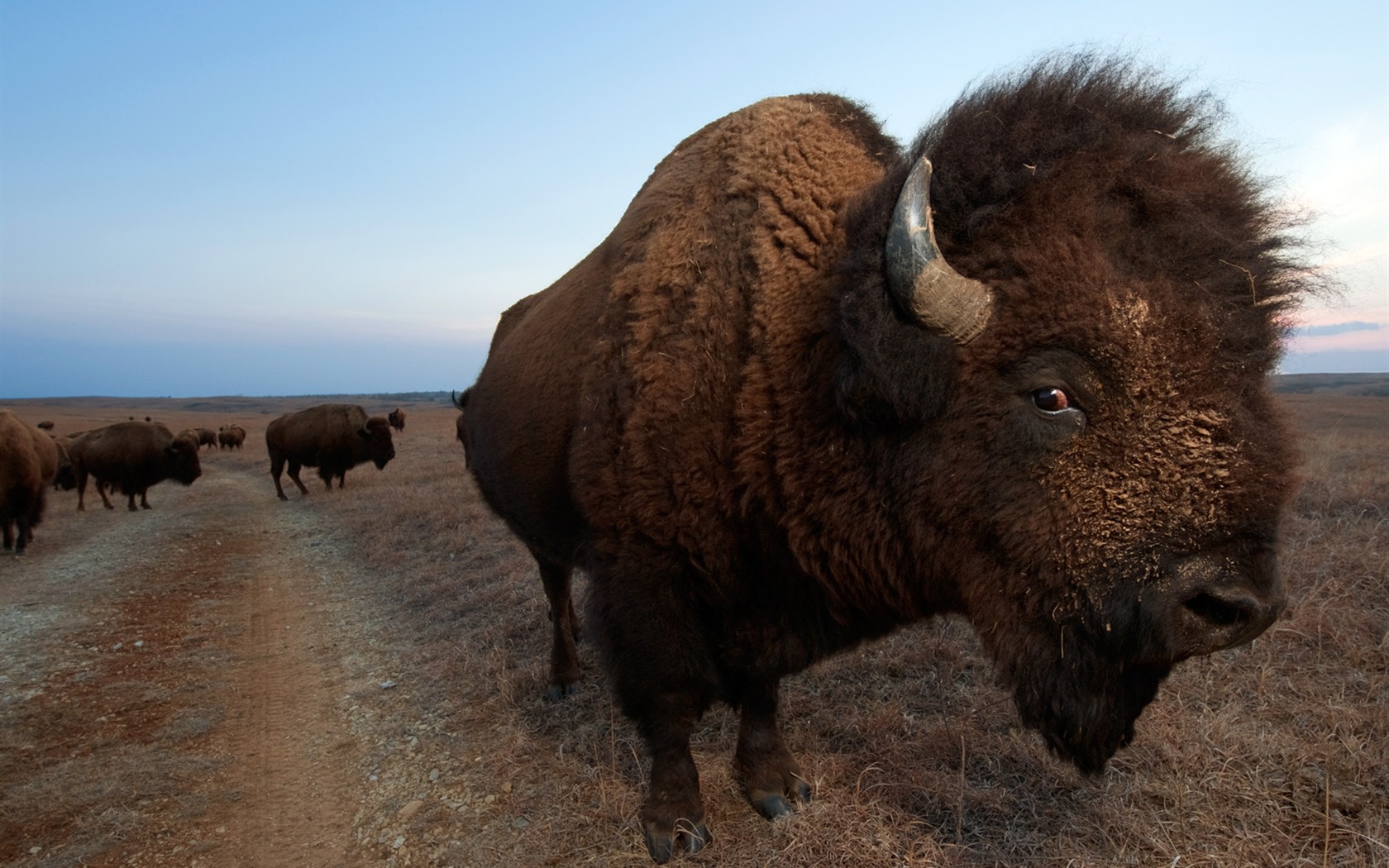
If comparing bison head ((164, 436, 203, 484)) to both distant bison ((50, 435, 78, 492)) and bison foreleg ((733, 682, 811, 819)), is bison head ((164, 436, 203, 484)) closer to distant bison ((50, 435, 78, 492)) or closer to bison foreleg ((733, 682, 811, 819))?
distant bison ((50, 435, 78, 492))

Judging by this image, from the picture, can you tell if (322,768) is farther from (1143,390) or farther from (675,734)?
(1143,390)

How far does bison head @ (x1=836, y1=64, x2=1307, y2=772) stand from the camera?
6.52ft

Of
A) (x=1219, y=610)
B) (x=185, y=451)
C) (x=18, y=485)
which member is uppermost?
(x=1219, y=610)

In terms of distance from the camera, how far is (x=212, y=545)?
11516 millimetres

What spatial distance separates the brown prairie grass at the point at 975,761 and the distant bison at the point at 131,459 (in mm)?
16940

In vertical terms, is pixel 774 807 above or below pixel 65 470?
below

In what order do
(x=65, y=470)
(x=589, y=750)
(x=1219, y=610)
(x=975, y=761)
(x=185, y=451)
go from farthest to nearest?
1. (x=65, y=470)
2. (x=185, y=451)
3. (x=589, y=750)
4. (x=975, y=761)
5. (x=1219, y=610)

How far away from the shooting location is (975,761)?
10.4 feet

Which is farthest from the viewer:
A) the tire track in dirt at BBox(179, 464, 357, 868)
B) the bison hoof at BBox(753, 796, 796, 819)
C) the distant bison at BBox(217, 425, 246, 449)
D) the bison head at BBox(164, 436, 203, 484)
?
the distant bison at BBox(217, 425, 246, 449)

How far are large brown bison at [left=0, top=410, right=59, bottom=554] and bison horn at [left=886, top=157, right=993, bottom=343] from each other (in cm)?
1506

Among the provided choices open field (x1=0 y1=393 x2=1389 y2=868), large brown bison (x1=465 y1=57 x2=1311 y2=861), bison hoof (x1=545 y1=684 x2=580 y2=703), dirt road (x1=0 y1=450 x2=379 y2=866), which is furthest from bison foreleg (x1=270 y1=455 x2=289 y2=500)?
large brown bison (x1=465 y1=57 x2=1311 y2=861)

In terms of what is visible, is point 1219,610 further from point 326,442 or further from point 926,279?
point 326,442

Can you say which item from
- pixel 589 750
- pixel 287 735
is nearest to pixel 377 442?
pixel 287 735

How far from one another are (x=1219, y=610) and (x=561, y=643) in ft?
12.4
